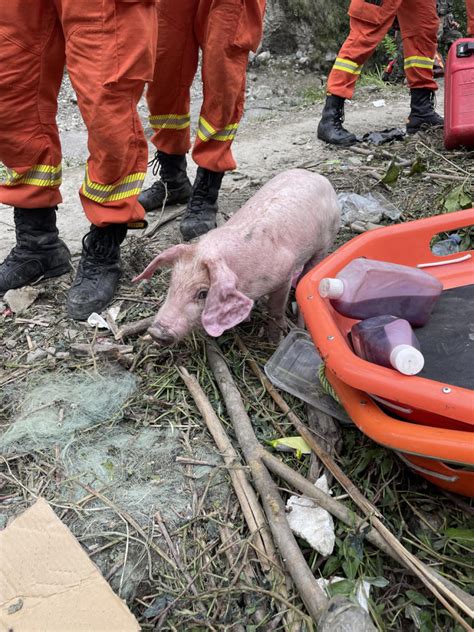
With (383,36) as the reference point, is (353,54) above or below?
below

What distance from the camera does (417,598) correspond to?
173 centimetres

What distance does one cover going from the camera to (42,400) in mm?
2355

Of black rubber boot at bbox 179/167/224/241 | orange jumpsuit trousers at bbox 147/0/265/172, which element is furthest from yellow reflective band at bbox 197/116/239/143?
black rubber boot at bbox 179/167/224/241

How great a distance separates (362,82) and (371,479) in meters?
7.52

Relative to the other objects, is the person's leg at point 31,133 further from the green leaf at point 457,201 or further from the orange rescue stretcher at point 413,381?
the green leaf at point 457,201

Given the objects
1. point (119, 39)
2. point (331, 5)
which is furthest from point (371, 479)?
point (331, 5)

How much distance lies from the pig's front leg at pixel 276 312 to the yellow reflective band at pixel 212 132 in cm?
117

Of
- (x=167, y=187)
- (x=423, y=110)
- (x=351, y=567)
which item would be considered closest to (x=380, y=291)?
(x=351, y=567)

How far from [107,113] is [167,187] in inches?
61.0

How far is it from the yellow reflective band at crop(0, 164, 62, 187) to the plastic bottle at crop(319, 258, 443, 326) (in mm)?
1593

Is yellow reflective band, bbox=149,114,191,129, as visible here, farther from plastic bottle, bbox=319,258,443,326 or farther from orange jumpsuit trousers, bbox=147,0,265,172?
plastic bottle, bbox=319,258,443,326

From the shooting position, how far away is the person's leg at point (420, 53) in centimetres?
514

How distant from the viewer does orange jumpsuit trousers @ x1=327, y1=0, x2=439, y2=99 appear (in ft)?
15.8

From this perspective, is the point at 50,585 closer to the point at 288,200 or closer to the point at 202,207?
the point at 288,200
